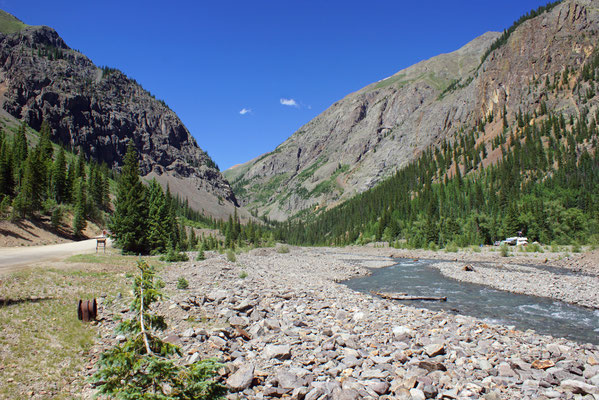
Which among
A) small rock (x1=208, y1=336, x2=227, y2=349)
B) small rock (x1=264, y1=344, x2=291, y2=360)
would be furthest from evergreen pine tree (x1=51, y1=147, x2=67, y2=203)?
small rock (x1=264, y1=344, x2=291, y2=360)

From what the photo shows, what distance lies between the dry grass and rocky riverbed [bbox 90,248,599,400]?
37.5 inches

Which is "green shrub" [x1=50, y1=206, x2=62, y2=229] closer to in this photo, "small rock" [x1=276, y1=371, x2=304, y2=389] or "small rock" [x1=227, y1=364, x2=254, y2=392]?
"small rock" [x1=227, y1=364, x2=254, y2=392]

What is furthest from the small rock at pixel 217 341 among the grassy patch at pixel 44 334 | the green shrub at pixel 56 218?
the green shrub at pixel 56 218

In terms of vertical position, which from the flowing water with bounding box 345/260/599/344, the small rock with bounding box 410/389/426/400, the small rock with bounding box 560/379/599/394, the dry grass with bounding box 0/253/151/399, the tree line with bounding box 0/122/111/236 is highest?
the tree line with bounding box 0/122/111/236

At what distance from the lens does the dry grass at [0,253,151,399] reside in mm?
7133

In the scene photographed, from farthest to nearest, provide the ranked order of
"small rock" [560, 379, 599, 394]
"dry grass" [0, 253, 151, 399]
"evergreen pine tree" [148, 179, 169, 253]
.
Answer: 1. "evergreen pine tree" [148, 179, 169, 253]
2. "small rock" [560, 379, 599, 394]
3. "dry grass" [0, 253, 151, 399]

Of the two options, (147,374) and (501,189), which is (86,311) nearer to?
(147,374)

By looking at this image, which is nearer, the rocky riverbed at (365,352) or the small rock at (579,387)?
the small rock at (579,387)

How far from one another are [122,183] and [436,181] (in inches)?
5105

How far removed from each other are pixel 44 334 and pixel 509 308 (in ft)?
71.6

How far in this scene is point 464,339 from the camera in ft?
36.9

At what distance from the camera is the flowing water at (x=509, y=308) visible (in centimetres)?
1409

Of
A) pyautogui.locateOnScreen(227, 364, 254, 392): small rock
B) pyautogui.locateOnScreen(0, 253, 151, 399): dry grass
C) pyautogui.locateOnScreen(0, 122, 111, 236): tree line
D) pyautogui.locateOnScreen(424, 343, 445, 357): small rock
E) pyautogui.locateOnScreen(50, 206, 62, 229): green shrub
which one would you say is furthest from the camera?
pyautogui.locateOnScreen(50, 206, 62, 229): green shrub

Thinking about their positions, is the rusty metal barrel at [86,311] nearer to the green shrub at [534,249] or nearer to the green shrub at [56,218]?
the green shrub at [56,218]
